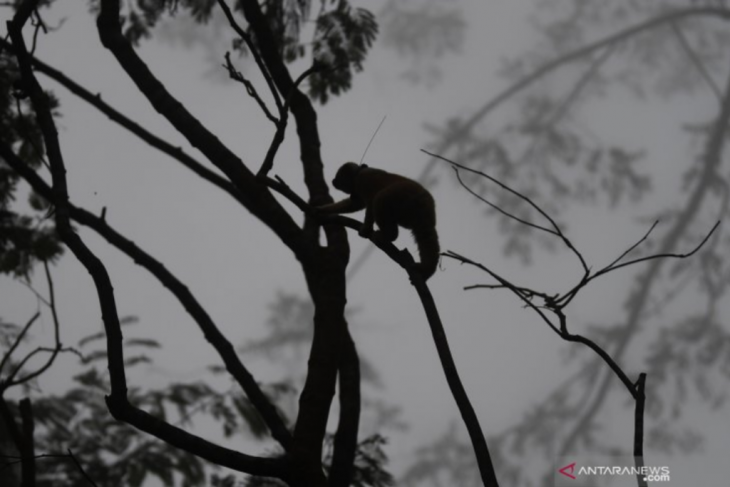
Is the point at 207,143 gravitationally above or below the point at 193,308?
above

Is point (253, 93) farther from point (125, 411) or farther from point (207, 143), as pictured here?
point (125, 411)

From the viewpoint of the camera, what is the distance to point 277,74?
429cm

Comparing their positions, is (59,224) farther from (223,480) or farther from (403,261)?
(223,480)

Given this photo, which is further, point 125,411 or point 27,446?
point 27,446

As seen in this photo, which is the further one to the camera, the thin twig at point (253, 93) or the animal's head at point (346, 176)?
the animal's head at point (346, 176)

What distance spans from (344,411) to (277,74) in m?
2.00

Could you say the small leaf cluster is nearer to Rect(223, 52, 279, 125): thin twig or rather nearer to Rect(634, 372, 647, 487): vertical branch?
Rect(223, 52, 279, 125): thin twig

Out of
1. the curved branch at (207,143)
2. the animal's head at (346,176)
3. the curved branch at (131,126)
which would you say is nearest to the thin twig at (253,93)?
the curved branch at (207,143)

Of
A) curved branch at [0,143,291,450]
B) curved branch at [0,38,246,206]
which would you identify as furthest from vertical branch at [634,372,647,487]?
curved branch at [0,38,246,206]

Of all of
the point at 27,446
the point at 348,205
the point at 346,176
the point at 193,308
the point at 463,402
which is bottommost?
the point at 463,402

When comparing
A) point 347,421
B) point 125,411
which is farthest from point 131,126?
point 125,411

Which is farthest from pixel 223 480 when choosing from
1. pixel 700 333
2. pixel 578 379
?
pixel 700 333

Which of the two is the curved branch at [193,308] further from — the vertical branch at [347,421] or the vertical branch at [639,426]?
the vertical branch at [639,426]

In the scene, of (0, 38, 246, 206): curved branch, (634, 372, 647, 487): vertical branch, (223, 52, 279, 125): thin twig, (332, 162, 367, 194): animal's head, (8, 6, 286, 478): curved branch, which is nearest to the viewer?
(634, 372, 647, 487): vertical branch
